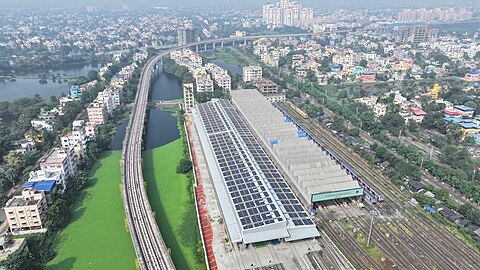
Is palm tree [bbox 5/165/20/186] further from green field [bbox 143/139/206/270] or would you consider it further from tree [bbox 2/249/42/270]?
tree [bbox 2/249/42/270]

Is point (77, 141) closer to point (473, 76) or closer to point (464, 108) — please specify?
point (464, 108)

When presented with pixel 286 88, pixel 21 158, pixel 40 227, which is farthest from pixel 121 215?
pixel 286 88

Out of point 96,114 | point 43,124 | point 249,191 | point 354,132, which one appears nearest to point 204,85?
point 96,114

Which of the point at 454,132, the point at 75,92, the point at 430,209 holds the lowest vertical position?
the point at 430,209

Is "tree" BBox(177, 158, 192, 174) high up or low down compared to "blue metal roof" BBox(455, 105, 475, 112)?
down

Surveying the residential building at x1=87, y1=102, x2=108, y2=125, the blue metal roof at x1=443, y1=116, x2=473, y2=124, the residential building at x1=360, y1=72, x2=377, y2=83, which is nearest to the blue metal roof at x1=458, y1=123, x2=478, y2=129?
the blue metal roof at x1=443, y1=116, x2=473, y2=124

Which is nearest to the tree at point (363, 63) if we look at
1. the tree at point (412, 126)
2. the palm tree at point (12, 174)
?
the tree at point (412, 126)
